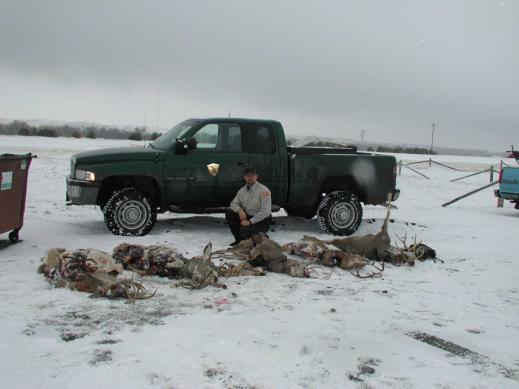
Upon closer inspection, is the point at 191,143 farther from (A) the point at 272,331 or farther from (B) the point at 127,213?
(A) the point at 272,331

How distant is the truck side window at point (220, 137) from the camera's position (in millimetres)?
8703

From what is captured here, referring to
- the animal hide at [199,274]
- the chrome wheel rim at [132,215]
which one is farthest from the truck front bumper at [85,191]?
the animal hide at [199,274]

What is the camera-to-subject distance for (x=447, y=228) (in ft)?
34.6

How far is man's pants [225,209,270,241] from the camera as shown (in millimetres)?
7641

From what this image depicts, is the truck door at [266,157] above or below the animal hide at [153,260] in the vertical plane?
above

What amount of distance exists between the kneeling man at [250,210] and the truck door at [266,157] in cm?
96

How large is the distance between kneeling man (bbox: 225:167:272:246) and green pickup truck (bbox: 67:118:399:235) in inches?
32.2

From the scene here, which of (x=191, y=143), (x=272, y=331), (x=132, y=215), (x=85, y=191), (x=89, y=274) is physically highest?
(x=191, y=143)

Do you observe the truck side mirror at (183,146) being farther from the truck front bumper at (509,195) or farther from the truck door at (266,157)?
the truck front bumper at (509,195)

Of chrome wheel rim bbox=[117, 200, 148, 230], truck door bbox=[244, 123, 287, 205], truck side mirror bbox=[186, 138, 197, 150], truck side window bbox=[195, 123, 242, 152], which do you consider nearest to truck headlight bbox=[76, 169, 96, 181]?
chrome wheel rim bbox=[117, 200, 148, 230]

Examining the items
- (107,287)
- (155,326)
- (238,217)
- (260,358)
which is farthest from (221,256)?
(260,358)

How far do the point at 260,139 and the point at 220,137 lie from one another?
694 mm

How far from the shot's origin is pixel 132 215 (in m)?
8.23

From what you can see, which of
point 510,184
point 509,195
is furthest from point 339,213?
point 510,184
